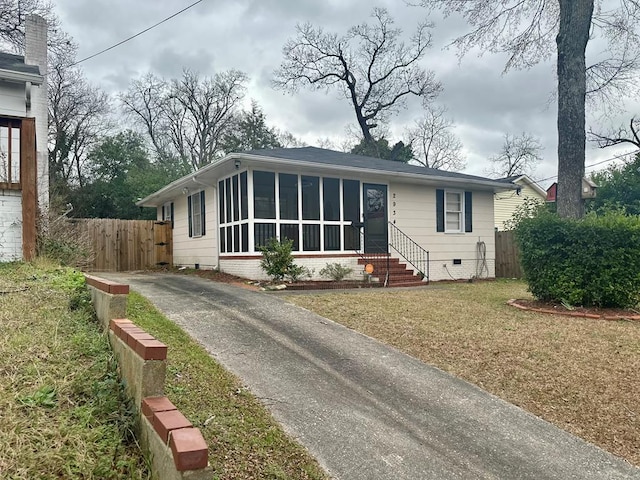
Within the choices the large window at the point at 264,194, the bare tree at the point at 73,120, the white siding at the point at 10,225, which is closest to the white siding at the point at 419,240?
the large window at the point at 264,194

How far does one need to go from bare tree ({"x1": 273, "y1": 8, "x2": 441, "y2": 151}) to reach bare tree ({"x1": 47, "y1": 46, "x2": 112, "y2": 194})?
34.5 feet

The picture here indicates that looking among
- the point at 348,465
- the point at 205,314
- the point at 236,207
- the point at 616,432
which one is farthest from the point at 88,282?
the point at 236,207

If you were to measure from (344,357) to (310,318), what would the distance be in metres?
1.64

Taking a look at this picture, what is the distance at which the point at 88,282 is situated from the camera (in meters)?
4.60

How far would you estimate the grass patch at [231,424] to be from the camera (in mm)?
2547

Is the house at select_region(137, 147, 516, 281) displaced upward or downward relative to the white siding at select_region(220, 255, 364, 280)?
upward

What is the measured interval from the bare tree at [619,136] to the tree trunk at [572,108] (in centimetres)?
1652

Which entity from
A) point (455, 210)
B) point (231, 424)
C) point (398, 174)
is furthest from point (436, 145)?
point (231, 424)

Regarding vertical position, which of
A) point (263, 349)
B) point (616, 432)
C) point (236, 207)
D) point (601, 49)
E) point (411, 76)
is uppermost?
point (411, 76)

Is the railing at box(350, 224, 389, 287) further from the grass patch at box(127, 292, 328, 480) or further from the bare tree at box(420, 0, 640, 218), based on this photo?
the grass patch at box(127, 292, 328, 480)

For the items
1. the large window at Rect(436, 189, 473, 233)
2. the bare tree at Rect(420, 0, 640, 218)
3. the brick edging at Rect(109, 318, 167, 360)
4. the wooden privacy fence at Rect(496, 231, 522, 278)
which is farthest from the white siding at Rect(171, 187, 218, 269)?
the wooden privacy fence at Rect(496, 231, 522, 278)

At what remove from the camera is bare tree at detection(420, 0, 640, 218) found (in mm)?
9750

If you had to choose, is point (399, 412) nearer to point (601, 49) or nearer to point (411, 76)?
point (601, 49)

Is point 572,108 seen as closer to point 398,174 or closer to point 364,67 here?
point 398,174
